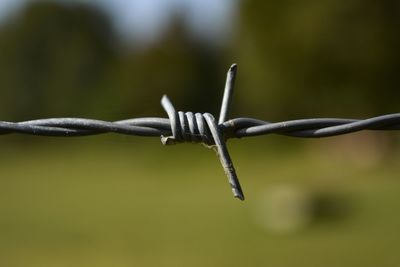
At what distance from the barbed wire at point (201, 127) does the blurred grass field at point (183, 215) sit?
4270 millimetres

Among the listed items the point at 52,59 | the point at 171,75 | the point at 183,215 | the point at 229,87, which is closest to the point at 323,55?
the point at 183,215

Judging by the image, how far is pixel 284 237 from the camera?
686cm

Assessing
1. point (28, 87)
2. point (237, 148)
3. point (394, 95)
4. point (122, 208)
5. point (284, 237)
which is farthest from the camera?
point (28, 87)

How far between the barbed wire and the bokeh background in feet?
14.2

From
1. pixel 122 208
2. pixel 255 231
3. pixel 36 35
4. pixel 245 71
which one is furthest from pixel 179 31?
→ pixel 255 231

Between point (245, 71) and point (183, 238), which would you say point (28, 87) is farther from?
point (183, 238)

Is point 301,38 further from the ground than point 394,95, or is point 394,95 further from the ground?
point 301,38

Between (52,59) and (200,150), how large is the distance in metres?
6.43

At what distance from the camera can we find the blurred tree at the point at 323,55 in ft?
41.4

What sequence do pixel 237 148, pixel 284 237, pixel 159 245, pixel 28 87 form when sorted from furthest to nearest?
pixel 28 87 < pixel 237 148 < pixel 284 237 < pixel 159 245

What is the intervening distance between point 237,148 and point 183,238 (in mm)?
13017

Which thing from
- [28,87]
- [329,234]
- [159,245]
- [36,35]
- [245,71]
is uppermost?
[36,35]

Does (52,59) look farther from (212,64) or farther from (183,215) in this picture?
(183,215)

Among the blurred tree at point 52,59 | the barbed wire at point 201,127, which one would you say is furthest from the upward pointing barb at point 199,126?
the blurred tree at point 52,59
